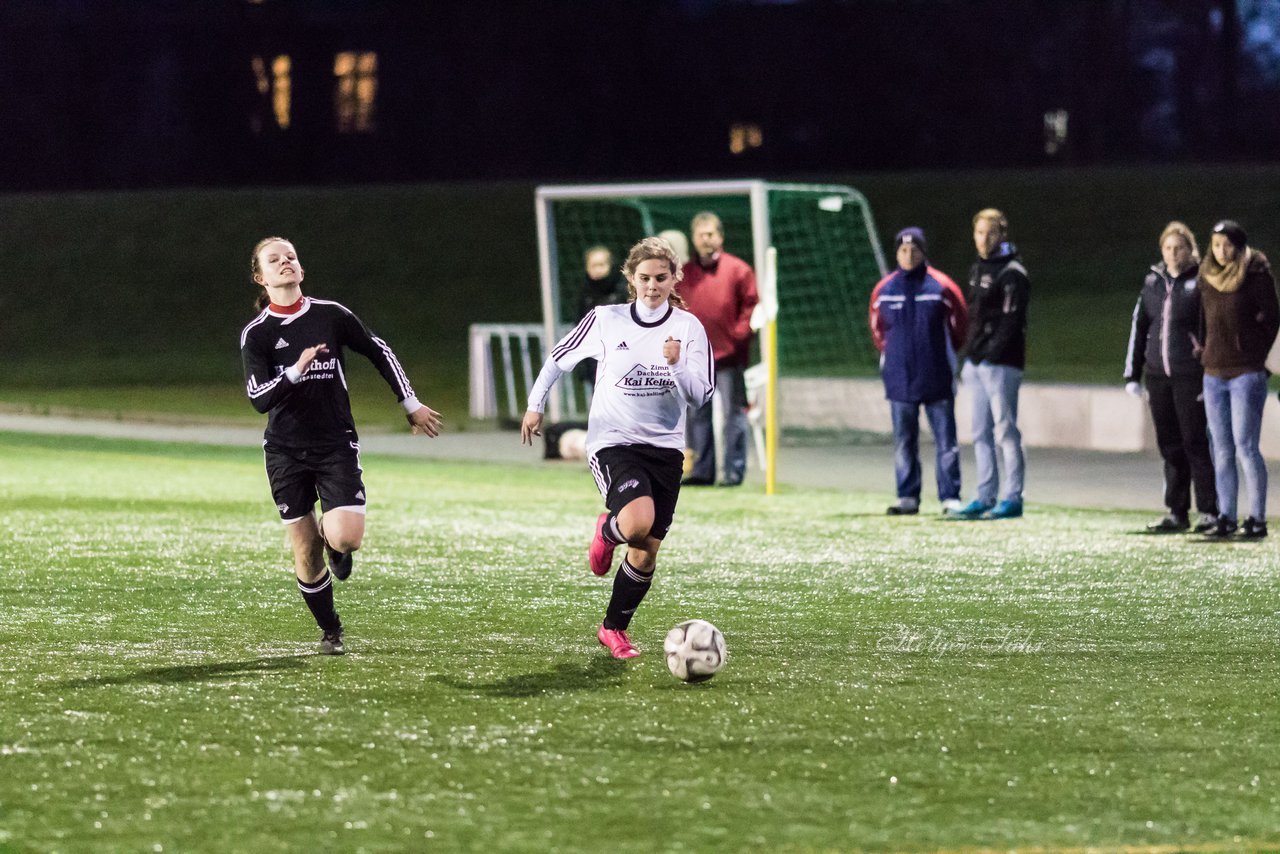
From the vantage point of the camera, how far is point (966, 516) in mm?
12938

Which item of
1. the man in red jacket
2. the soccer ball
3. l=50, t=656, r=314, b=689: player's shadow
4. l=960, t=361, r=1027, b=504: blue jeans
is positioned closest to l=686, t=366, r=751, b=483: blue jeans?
the man in red jacket

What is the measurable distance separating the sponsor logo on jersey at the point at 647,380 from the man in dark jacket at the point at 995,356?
5187mm

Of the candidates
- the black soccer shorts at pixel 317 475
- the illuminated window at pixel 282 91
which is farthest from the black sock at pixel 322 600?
the illuminated window at pixel 282 91

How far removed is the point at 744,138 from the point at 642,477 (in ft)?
138

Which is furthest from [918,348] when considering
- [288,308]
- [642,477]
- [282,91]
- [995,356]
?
[282,91]

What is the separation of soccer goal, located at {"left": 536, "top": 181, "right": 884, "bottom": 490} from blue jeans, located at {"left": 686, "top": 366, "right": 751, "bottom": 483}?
8.4 inches

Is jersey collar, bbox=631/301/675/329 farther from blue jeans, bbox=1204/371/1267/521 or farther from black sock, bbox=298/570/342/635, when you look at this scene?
blue jeans, bbox=1204/371/1267/521

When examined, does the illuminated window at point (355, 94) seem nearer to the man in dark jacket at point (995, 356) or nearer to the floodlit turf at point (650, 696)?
the floodlit turf at point (650, 696)

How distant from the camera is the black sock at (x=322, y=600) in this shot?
305 inches

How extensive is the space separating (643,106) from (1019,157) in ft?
30.2

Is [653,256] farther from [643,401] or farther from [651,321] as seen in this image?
[643,401]

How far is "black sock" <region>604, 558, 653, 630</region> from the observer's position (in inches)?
301

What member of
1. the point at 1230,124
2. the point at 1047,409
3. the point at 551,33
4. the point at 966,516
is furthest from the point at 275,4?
the point at 966,516

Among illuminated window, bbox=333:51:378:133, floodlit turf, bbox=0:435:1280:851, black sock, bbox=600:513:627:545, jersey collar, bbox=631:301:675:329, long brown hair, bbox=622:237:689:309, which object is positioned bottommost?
floodlit turf, bbox=0:435:1280:851
